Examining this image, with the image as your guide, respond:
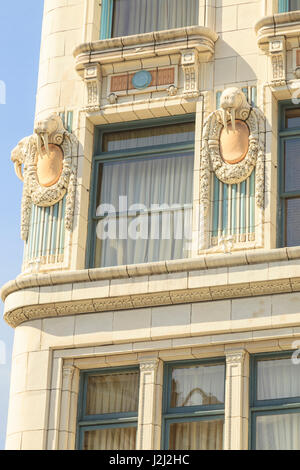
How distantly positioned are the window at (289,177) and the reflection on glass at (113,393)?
3.84 meters

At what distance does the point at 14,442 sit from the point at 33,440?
18.2 inches

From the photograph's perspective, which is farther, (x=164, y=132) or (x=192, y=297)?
(x=164, y=132)

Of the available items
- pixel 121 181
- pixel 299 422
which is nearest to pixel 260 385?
pixel 299 422

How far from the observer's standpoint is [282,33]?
99.4 ft

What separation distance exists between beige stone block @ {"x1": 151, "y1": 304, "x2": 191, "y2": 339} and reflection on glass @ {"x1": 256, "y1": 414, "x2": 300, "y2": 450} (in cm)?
219

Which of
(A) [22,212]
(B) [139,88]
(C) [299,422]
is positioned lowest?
(C) [299,422]

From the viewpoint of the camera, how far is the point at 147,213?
30656 mm

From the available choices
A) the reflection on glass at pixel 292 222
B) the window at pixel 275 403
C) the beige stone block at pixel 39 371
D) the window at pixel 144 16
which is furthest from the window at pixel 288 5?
the beige stone block at pixel 39 371

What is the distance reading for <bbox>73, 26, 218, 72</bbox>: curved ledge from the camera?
3089cm

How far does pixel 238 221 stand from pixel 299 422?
160 inches

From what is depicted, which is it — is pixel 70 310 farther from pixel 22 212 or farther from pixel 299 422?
pixel 299 422

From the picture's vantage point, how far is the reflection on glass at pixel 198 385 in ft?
93.8

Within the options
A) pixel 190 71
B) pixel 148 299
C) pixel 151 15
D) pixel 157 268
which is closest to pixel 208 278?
pixel 157 268

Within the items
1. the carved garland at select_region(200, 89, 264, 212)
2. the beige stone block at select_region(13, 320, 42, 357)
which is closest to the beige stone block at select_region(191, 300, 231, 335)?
the carved garland at select_region(200, 89, 264, 212)
